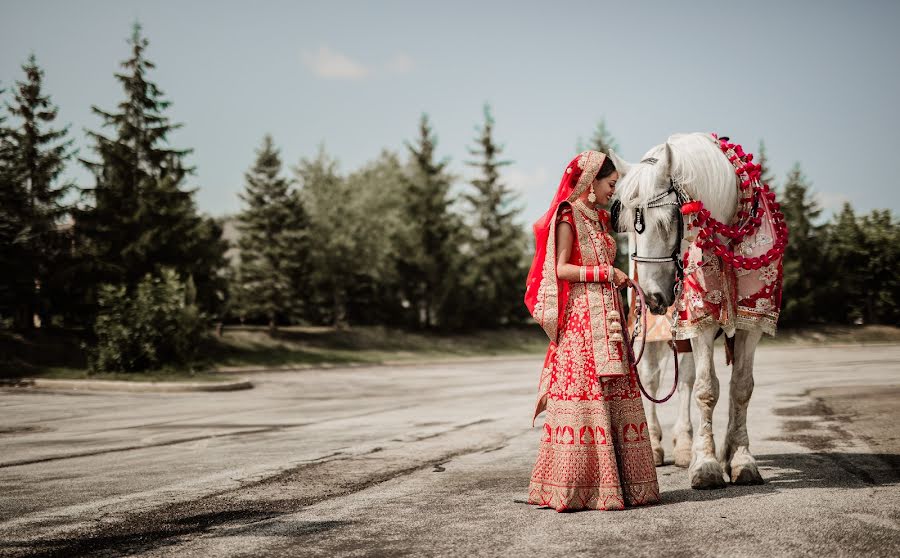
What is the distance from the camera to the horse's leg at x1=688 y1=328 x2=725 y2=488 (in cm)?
556

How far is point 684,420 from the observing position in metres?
7.03

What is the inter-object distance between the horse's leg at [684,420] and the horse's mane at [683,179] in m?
1.99

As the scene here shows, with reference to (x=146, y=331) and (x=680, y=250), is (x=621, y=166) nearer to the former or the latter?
(x=680, y=250)

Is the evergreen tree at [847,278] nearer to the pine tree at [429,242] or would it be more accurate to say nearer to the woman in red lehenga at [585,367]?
the pine tree at [429,242]

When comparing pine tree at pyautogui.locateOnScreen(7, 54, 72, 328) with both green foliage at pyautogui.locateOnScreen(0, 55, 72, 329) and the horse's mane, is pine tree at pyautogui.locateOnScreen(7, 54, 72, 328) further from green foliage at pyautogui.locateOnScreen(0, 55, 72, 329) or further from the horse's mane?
the horse's mane

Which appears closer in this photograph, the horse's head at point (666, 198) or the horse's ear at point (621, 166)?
the horse's head at point (666, 198)

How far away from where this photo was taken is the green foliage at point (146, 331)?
23109 millimetres

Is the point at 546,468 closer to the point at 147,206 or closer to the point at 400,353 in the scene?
the point at 147,206

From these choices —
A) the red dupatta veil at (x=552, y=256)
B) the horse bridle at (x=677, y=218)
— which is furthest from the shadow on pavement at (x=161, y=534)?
the horse bridle at (x=677, y=218)

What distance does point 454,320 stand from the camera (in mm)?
Answer: 46531

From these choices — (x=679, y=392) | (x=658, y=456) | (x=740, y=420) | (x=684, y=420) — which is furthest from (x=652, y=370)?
(x=740, y=420)

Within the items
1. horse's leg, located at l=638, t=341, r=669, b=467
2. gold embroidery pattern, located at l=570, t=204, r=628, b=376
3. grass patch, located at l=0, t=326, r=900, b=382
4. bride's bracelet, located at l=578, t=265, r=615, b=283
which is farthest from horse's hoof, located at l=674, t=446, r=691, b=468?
grass patch, located at l=0, t=326, r=900, b=382

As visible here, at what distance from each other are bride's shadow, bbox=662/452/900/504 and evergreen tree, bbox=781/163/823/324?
4347 cm

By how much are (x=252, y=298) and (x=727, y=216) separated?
35.7 m
